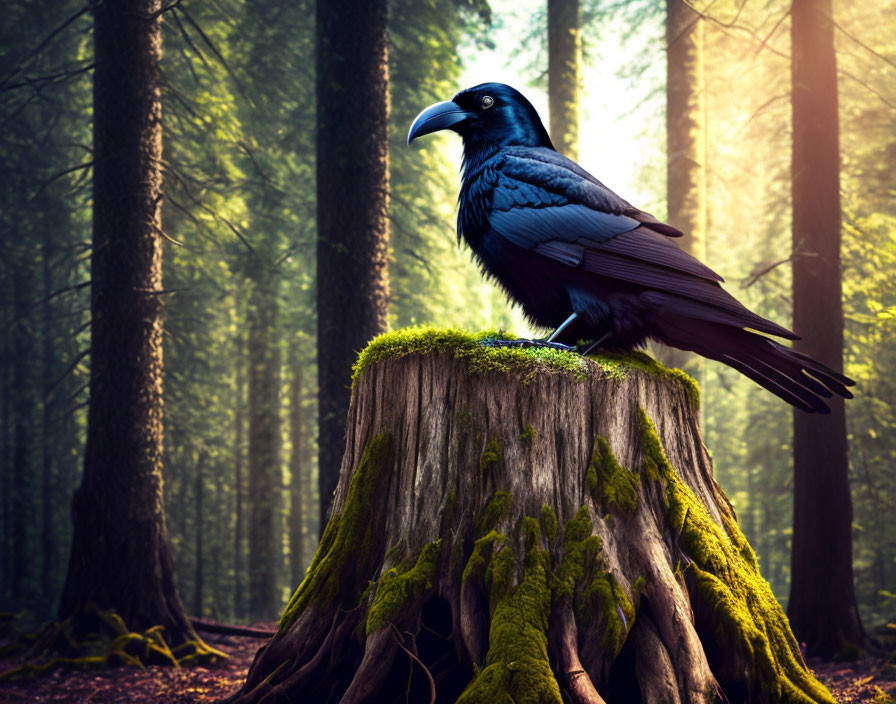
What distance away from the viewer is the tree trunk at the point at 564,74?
11.9 m

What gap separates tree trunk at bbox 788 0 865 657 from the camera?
790 cm

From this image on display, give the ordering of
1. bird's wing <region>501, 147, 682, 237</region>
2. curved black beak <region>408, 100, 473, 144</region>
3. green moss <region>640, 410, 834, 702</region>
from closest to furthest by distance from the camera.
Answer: green moss <region>640, 410, 834, 702</region> → bird's wing <region>501, 147, 682, 237</region> → curved black beak <region>408, 100, 473, 144</region>

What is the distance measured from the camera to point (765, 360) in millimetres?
3941

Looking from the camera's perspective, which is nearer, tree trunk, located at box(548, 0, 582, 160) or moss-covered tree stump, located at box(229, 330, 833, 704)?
moss-covered tree stump, located at box(229, 330, 833, 704)

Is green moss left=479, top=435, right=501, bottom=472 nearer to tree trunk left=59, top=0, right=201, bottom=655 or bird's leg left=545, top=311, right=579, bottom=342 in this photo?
bird's leg left=545, top=311, right=579, bottom=342

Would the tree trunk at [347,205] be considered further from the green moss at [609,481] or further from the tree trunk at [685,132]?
the tree trunk at [685,132]

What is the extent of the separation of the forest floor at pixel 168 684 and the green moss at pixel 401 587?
98.8 inches

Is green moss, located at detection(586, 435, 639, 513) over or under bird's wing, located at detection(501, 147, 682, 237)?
under

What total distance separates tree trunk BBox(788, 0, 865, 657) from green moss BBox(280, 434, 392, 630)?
6307mm

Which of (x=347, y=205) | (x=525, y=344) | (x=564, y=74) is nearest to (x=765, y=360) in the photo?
(x=525, y=344)

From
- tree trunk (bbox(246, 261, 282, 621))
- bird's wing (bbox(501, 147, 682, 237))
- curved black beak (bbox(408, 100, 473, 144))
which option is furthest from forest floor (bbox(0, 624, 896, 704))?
tree trunk (bbox(246, 261, 282, 621))

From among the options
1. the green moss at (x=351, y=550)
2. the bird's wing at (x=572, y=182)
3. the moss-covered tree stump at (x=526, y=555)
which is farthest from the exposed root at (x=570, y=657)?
the bird's wing at (x=572, y=182)

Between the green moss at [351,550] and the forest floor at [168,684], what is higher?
the green moss at [351,550]

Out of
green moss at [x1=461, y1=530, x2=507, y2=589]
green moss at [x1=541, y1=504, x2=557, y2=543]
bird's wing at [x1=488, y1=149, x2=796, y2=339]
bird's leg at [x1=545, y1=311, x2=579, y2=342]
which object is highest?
bird's wing at [x1=488, y1=149, x2=796, y2=339]
